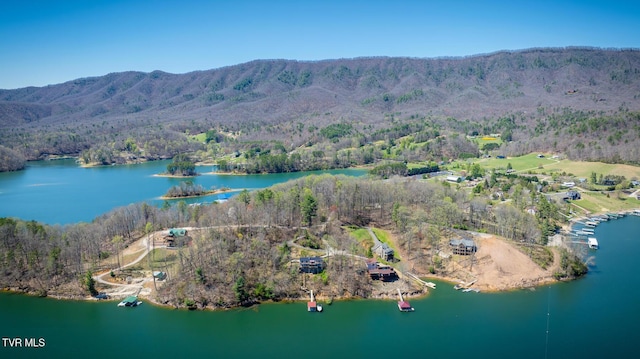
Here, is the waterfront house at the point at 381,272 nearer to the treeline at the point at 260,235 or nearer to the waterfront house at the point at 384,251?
the treeline at the point at 260,235

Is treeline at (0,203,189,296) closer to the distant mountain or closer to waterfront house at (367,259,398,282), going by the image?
waterfront house at (367,259,398,282)

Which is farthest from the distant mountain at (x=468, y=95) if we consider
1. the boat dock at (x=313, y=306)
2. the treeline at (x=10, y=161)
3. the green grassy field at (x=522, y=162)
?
the boat dock at (x=313, y=306)

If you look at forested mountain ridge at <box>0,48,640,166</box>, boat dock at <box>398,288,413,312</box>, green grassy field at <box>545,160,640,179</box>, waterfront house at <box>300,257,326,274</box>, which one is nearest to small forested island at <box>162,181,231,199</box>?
waterfront house at <box>300,257,326,274</box>

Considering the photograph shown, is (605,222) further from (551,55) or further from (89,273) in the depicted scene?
(551,55)

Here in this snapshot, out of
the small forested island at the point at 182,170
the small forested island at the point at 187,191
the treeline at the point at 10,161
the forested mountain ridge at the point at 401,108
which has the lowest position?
the small forested island at the point at 187,191

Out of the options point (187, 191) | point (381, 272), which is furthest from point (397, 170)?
point (381, 272)

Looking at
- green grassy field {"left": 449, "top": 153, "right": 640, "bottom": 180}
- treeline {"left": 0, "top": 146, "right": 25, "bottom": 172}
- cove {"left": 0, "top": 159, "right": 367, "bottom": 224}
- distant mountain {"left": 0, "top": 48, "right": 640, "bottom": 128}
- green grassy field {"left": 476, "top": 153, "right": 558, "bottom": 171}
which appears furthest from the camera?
distant mountain {"left": 0, "top": 48, "right": 640, "bottom": 128}

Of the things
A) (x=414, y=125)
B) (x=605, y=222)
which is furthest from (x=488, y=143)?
(x=605, y=222)
